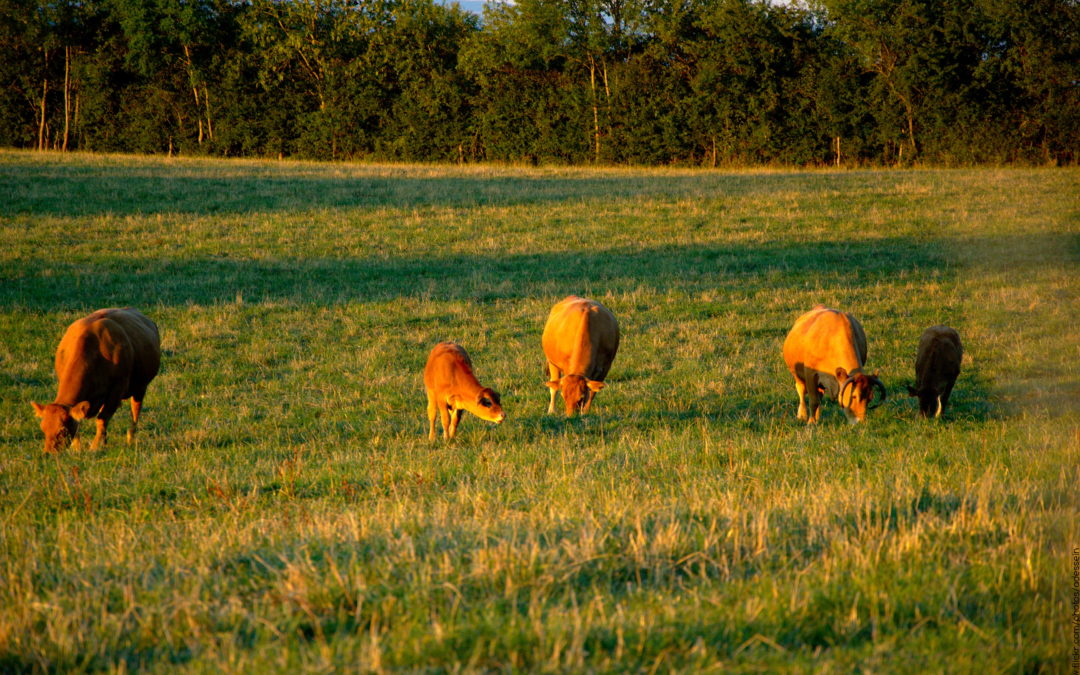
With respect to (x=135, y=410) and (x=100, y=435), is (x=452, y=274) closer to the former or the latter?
(x=135, y=410)

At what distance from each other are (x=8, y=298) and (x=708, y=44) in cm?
4008

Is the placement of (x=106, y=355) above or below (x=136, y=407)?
above

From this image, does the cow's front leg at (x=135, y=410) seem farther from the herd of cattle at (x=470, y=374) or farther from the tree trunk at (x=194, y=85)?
the tree trunk at (x=194, y=85)

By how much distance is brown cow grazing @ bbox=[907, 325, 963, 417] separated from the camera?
10773mm

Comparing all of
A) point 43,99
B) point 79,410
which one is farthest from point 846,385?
point 43,99

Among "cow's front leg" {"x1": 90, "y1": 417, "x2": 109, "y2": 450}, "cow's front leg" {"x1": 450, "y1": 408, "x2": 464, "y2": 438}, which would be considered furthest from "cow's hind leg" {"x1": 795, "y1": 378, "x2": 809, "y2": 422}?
"cow's front leg" {"x1": 90, "y1": 417, "x2": 109, "y2": 450}

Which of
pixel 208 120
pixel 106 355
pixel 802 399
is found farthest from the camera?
pixel 208 120

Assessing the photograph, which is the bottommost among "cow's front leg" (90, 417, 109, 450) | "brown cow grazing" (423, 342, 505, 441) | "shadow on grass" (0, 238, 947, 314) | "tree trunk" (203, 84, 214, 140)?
"cow's front leg" (90, 417, 109, 450)

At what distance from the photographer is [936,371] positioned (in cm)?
1094

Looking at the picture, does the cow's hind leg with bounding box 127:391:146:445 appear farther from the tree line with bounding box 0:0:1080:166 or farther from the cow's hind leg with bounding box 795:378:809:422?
the tree line with bounding box 0:0:1080:166

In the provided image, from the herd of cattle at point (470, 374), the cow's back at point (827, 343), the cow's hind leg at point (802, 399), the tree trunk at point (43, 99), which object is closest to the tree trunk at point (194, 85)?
the tree trunk at point (43, 99)

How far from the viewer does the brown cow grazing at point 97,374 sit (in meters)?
10.1

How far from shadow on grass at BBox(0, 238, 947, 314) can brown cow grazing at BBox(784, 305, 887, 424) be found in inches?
331

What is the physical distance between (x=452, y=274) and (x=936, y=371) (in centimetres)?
1336
